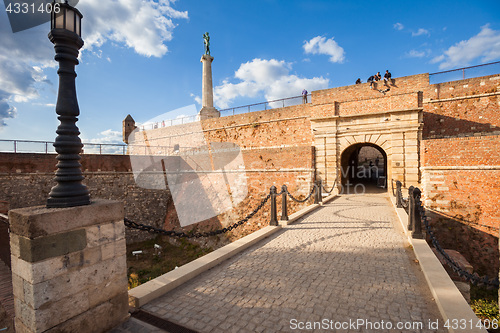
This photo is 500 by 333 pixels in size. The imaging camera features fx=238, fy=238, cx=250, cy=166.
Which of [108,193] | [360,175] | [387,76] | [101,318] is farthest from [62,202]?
[360,175]

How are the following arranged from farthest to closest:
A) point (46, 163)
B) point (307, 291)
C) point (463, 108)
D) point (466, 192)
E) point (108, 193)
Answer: point (108, 193) → point (463, 108) → point (46, 163) → point (466, 192) → point (307, 291)

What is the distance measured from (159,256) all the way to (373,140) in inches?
584

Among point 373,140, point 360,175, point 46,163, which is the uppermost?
point 373,140

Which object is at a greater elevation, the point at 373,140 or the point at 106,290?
the point at 373,140

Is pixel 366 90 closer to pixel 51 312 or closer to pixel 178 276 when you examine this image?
pixel 178 276

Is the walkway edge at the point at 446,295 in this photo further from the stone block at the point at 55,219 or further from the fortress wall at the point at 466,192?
the fortress wall at the point at 466,192

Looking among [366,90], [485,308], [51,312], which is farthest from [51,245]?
[366,90]

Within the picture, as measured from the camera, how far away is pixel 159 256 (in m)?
14.9

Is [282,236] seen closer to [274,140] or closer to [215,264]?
[215,264]

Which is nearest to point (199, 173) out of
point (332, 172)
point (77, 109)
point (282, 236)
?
point (332, 172)

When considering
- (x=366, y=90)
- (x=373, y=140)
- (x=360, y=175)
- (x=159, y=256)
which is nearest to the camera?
(x=373, y=140)

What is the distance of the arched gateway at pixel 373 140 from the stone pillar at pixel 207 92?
11.4m

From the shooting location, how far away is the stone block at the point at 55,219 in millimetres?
2075

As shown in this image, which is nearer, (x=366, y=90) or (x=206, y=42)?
(x=366, y=90)
